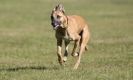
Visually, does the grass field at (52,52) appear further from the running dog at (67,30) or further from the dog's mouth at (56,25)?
the dog's mouth at (56,25)

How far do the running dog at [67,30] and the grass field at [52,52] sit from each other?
18.4 inches

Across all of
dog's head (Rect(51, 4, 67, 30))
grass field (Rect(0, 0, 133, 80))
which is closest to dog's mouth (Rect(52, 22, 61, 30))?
dog's head (Rect(51, 4, 67, 30))

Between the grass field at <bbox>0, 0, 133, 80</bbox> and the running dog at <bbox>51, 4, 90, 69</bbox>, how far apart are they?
1.54 ft

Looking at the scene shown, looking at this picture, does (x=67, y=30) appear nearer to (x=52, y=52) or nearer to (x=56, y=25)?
(x=56, y=25)

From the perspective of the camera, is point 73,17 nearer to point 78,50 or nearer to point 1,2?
point 78,50

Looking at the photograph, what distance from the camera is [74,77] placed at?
39.9 ft

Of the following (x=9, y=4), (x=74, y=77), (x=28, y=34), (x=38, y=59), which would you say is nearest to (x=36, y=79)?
(x=74, y=77)

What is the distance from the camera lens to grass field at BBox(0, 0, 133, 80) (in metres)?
12.6

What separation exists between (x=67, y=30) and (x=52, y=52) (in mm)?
5136

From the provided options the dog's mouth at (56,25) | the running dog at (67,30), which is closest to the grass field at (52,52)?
the running dog at (67,30)

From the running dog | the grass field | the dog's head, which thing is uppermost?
the dog's head

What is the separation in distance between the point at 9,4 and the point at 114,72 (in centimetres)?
3902

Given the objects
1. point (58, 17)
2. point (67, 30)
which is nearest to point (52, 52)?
point (67, 30)

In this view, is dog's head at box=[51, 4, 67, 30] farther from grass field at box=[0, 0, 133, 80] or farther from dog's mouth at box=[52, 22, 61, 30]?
grass field at box=[0, 0, 133, 80]
